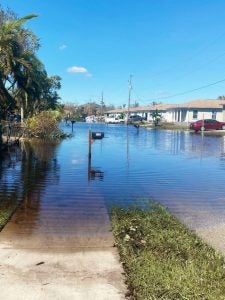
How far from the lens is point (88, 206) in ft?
35.2

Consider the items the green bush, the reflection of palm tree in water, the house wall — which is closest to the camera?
the reflection of palm tree in water

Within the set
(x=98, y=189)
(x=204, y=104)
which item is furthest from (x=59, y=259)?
(x=204, y=104)

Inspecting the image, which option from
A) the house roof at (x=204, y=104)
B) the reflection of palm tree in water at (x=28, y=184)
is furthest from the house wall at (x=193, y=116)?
the reflection of palm tree in water at (x=28, y=184)

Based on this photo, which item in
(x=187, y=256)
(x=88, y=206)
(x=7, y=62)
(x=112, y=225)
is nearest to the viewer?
(x=187, y=256)

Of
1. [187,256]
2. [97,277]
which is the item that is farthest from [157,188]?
[97,277]

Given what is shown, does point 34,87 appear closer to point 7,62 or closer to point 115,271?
point 7,62

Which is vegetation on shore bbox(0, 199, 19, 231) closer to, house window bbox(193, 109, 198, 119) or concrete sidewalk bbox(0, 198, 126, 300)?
concrete sidewalk bbox(0, 198, 126, 300)

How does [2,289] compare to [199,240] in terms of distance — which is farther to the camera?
[199,240]

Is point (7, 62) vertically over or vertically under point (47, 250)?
over

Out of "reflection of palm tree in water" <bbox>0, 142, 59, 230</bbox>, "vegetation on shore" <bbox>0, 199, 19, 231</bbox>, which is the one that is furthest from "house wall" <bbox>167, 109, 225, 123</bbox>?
"vegetation on shore" <bbox>0, 199, 19, 231</bbox>

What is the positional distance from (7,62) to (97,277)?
65.3 ft

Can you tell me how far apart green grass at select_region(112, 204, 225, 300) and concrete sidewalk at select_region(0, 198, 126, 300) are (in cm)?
23

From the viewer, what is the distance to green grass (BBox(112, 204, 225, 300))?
5.30 meters

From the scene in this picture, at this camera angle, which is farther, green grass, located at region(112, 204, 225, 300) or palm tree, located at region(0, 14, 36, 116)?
palm tree, located at region(0, 14, 36, 116)
